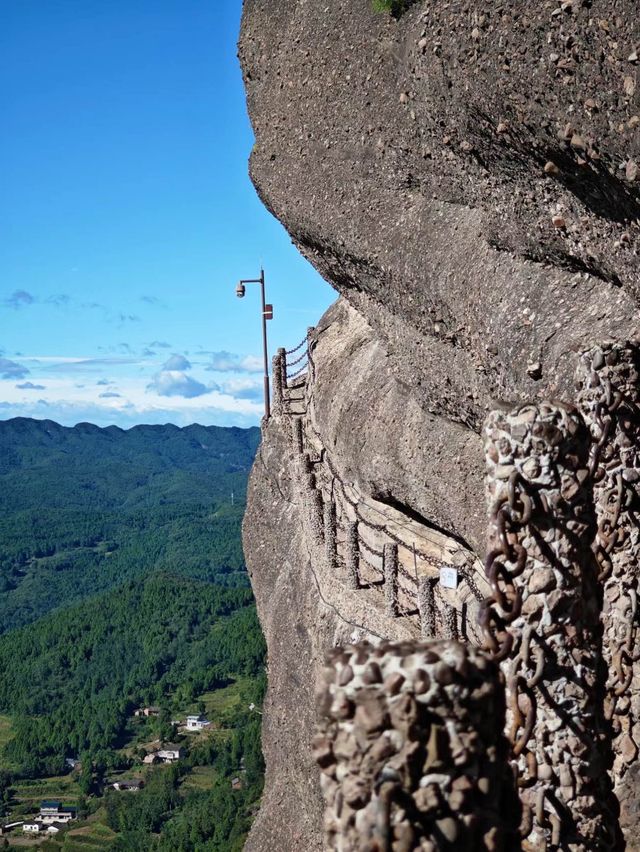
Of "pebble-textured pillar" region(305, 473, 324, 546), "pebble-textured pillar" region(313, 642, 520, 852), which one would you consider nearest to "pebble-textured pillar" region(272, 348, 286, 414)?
"pebble-textured pillar" region(305, 473, 324, 546)

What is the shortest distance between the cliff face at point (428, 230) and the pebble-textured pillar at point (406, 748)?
88.4 inches

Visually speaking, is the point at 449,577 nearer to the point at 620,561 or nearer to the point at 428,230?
the point at 428,230

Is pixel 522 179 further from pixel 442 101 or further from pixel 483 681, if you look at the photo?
pixel 483 681

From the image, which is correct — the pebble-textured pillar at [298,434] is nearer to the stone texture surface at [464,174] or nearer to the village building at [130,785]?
the stone texture surface at [464,174]

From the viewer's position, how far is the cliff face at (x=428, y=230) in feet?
31.4

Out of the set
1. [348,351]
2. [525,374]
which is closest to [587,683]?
[525,374]

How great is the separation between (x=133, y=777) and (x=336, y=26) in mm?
88339

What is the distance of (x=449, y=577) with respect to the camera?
40.4 ft

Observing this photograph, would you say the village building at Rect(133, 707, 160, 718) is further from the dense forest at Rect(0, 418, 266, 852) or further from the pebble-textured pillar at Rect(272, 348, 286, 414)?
the pebble-textured pillar at Rect(272, 348, 286, 414)

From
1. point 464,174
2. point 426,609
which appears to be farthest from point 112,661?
point 464,174

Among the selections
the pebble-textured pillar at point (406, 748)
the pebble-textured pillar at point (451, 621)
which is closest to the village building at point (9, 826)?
the pebble-textured pillar at point (451, 621)

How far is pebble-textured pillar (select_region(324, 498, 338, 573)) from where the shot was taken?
16719 mm

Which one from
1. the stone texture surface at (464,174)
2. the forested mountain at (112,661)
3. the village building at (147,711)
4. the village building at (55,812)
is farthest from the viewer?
the village building at (147,711)

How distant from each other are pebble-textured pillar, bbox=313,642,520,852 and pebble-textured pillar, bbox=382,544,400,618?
991 centimetres
